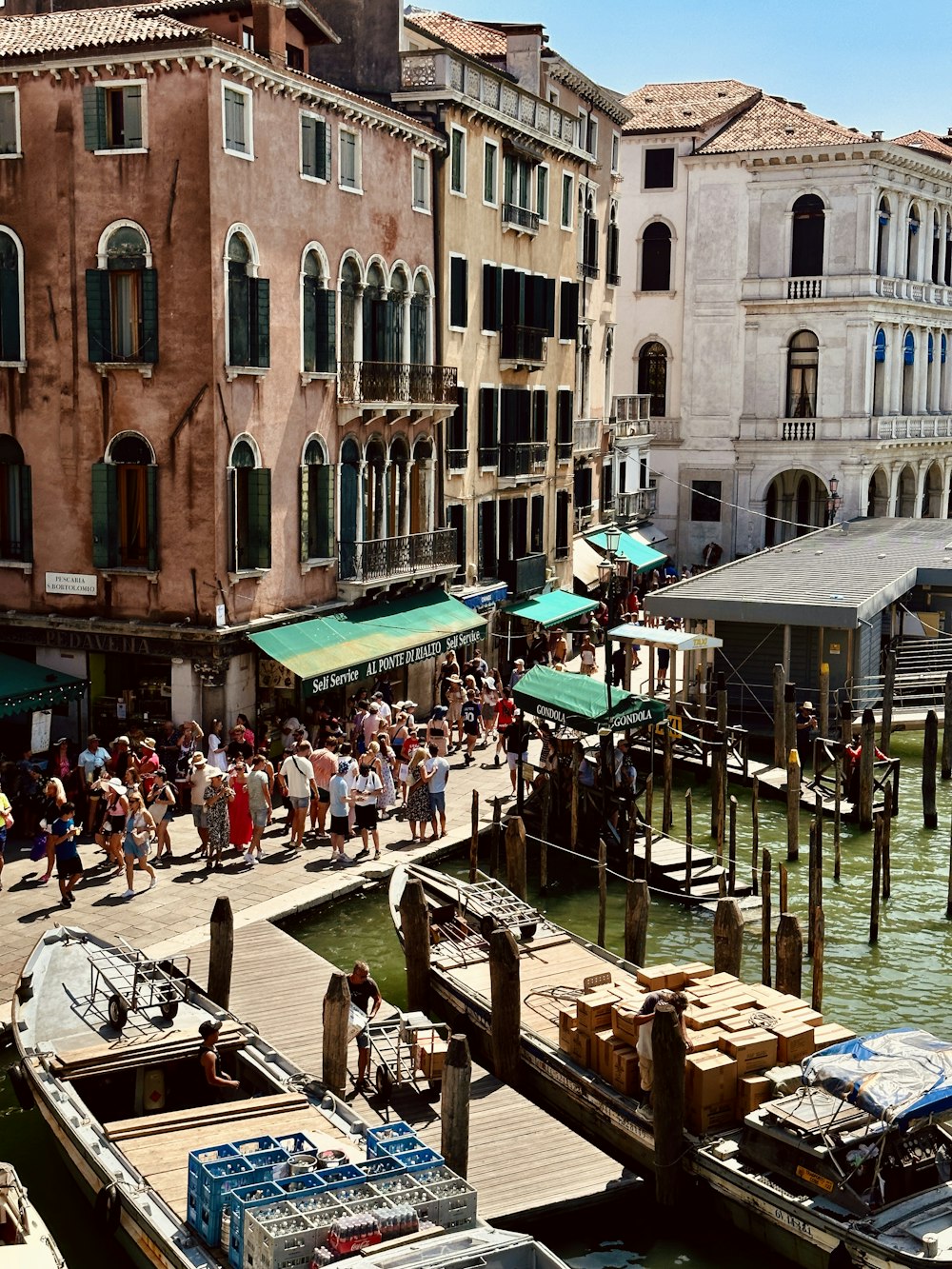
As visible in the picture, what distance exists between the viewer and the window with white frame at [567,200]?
46.6 metres

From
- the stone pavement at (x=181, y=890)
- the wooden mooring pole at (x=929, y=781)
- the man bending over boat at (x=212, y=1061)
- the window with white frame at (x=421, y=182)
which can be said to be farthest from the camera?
the window with white frame at (x=421, y=182)

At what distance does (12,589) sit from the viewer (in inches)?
1200

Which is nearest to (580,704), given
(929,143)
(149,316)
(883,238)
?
(149,316)

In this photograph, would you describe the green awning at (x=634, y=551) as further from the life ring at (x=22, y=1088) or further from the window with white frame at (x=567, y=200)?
the life ring at (x=22, y=1088)

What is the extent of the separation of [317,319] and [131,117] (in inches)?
209

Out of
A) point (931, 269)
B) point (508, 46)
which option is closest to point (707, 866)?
point (508, 46)

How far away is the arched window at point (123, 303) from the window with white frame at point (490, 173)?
13.3 m

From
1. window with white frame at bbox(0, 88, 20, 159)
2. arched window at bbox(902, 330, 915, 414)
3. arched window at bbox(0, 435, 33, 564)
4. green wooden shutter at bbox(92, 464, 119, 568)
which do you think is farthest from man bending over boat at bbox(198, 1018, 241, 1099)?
arched window at bbox(902, 330, 915, 414)

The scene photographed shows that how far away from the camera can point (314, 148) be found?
104 feet

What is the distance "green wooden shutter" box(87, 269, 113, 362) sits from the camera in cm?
2884

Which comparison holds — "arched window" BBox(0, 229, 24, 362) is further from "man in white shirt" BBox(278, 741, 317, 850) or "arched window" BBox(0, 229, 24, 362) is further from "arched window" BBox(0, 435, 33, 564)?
"man in white shirt" BBox(278, 741, 317, 850)

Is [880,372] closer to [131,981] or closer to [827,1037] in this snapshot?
[827,1037]

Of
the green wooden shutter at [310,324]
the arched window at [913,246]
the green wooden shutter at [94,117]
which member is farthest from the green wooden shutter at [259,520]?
the arched window at [913,246]

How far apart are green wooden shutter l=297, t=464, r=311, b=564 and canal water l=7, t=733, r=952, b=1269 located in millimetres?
7147
